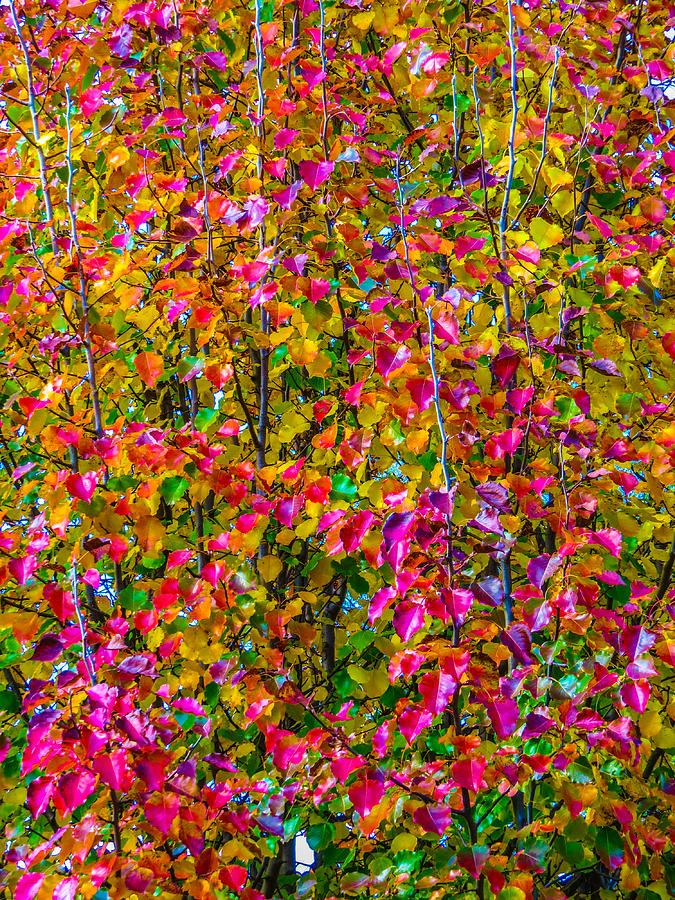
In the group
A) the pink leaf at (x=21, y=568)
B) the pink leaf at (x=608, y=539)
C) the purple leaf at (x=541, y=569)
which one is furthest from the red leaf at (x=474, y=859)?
the pink leaf at (x=21, y=568)

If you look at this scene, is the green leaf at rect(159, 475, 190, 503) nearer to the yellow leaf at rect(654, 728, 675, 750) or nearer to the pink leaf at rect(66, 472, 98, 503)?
the pink leaf at rect(66, 472, 98, 503)

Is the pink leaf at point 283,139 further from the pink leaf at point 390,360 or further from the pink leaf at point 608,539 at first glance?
the pink leaf at point 608,539

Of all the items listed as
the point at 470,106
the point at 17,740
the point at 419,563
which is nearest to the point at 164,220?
the point at 470,106

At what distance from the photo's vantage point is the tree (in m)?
1.51

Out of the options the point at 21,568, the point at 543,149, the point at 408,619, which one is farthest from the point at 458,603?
the point at 543,149

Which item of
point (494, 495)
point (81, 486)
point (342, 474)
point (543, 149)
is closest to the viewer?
point (494, 495)

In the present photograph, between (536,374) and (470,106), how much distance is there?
3.17ft

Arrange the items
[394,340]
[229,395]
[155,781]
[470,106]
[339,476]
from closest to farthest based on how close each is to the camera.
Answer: [155,781]
[394,340]
[339,476]
[229,395]
[470,106]

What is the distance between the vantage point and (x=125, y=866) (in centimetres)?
152

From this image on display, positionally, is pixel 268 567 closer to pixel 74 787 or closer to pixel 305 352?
pixel 305 352

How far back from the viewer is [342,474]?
73.4 inches

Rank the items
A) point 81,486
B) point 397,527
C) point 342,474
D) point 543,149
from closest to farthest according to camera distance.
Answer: point 397,527, point 81,486, point 543,149, point 342,474

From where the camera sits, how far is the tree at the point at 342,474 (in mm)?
1512

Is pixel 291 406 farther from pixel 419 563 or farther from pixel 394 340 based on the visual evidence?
pixel 419 563
